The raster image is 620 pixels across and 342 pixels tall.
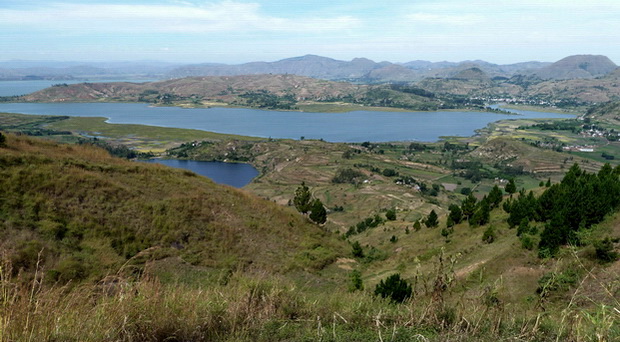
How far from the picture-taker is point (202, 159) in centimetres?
10312

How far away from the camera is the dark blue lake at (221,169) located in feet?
291

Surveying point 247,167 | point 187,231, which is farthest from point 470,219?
point 247,167

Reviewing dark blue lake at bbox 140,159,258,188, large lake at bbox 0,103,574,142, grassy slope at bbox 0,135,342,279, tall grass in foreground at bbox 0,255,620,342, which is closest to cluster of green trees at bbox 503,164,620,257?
grassy slope at bbox 0,135,342,279

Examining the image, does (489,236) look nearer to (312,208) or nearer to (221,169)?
(312,208)

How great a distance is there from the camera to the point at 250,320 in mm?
4320

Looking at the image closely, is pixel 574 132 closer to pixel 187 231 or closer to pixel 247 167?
pixel 247 167

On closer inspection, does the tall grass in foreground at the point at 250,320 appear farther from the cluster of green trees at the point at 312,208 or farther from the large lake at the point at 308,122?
the large lake at the point at 308,122

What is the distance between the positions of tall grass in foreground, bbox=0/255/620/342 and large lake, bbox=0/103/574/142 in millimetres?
128141

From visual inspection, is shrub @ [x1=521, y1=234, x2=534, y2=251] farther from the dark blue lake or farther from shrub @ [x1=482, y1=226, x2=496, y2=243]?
the dark blue lake

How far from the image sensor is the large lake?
471ft

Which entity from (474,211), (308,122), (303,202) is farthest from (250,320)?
(308,122)

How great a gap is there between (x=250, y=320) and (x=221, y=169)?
96719mm

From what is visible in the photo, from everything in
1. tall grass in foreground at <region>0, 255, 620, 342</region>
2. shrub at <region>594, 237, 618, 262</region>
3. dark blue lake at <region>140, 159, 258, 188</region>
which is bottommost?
dark blue lake at <region>140, 159, 258, 188</region>

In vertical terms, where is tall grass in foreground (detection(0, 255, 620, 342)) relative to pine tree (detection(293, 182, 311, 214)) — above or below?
above
